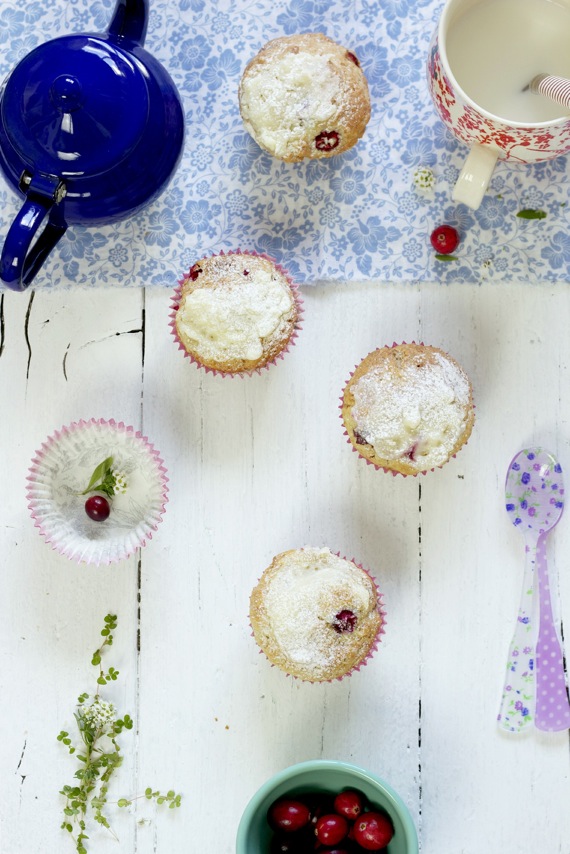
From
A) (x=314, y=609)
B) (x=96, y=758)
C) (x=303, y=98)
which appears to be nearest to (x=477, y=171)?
(x=303, y=98)

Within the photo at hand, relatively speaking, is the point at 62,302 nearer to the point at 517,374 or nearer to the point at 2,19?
the point at 2,19

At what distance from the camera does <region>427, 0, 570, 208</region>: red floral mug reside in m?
1.40

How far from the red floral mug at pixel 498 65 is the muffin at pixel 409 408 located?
10.3 inches

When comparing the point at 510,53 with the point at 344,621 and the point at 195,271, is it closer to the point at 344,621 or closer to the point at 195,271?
the point at 195,271

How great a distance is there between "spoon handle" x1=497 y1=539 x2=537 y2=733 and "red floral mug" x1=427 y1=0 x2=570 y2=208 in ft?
2.11

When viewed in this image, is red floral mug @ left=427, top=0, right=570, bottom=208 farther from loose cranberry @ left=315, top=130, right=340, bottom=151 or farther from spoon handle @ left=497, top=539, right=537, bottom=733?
spoon handle @ left=497, top=539, right=537, bottom=733

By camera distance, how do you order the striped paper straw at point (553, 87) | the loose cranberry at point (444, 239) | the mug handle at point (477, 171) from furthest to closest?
the loose cranberry at point (444, 239)
the mug handle at point (477, 171)
the striped paper straw at point (553, 87)

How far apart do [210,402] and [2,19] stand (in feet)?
2.49

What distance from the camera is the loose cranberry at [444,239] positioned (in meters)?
1.55

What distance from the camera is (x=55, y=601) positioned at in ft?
5.36

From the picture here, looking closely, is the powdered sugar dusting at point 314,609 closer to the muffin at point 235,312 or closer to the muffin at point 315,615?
the muffin at point 315,615

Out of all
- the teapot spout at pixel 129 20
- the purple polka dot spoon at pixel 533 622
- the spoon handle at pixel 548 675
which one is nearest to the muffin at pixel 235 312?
the teapot spout at pixel 129 20

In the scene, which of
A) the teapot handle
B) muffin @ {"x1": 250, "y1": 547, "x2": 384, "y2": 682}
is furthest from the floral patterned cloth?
muffin @ {"x1": 250, "y1": 547, "x2": 384, "y2": 682}

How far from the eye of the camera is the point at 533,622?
158 cm
